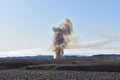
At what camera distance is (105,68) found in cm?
8650

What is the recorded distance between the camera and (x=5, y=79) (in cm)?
5203

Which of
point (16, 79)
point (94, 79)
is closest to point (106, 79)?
point (94, 79)

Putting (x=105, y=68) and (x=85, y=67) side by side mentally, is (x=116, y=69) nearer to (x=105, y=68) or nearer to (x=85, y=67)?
(x=105, y=68)

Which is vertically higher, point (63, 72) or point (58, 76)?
point (63, 72)

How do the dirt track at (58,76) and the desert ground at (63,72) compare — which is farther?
the desert ground at (63,72)

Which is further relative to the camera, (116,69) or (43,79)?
(116,69)

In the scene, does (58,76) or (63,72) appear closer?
(58,76)

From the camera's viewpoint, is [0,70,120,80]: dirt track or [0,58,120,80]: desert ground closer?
[0,70,120,80]: dirt track

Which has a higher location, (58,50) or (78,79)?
(58,50)

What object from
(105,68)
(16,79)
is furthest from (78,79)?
(105,68)

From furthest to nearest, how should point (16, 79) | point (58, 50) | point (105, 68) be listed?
point (58, 50) → point (105, 68) → point (16, 79)

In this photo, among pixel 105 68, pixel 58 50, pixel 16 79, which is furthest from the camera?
pixel 58 50

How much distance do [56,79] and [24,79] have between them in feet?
16.3

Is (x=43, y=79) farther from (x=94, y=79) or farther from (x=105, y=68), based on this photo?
(x=105, y=68)
